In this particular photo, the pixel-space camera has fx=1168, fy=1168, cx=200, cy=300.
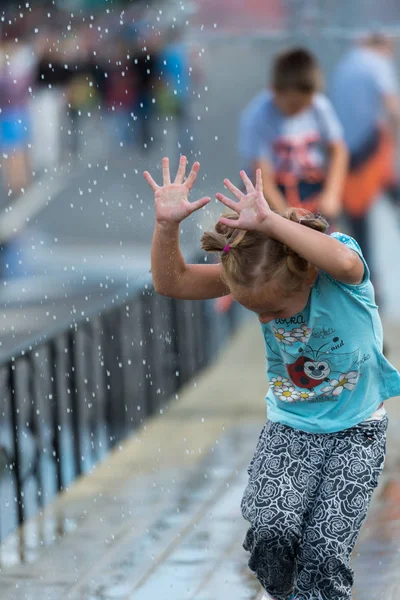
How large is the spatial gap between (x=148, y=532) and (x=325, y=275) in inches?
75.3

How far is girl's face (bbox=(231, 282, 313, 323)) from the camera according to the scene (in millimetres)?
3301

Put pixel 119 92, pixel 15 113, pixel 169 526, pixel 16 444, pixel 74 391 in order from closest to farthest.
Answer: pixel 169 526 → pixel 16 444 → pixel 74 391 → pixel 15 113 → pixel 119 92

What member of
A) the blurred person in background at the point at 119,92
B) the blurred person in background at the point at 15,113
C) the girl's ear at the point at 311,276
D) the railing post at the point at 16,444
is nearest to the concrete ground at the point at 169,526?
the railing post at the point at 16,444

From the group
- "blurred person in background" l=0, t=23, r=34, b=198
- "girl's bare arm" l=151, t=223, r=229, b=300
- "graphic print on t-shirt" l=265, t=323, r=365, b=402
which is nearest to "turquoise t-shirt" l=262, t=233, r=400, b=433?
"graphic print on t-shirt" l=265, t=323, r=365, b=402

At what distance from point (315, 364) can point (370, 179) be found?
5685mm

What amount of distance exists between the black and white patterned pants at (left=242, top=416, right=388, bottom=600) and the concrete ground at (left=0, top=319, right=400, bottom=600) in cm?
61

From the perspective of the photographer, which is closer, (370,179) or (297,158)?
(297,158)

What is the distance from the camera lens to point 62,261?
14000mm

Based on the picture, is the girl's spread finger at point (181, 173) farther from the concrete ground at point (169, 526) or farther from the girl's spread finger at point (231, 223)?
the concrete ground at point (169, 526)

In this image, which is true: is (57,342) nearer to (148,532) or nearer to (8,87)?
(148,532)

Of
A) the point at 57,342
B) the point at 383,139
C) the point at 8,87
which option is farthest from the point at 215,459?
the point at 8,87

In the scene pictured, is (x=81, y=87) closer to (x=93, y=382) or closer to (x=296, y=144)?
(x=93, y=382)

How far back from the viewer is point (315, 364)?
11.4ft

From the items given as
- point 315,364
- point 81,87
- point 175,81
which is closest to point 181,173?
point 315,364
